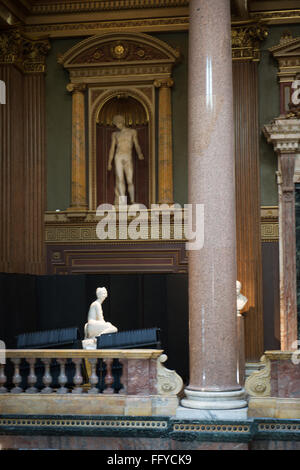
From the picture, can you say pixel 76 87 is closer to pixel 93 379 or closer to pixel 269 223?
pixel 269 223

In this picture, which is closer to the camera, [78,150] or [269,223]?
[269,223]

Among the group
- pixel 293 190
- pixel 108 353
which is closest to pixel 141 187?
pixel 293 190

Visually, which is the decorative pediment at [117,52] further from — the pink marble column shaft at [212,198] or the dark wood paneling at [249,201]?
the pink marble column shaft at [212,198]

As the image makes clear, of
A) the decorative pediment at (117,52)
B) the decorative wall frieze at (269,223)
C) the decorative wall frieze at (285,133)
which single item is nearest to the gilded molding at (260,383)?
the decorative wall frieze at (269,223)

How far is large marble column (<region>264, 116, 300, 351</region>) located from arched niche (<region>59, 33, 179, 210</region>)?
1809 millimetres

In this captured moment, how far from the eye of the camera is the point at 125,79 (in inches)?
493

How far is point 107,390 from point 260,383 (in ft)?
5.10

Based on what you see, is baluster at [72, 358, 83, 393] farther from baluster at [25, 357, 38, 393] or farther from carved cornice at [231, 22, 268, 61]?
carved cornice at [231, 22, 268, 61]

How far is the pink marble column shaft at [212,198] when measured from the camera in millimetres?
7512

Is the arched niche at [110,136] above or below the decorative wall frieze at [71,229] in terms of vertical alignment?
above

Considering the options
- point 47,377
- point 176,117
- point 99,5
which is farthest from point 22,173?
point 47,377

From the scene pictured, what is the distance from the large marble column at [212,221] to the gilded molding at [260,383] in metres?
0.12

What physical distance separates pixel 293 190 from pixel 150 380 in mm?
5325

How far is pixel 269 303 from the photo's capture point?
39.1 ft
